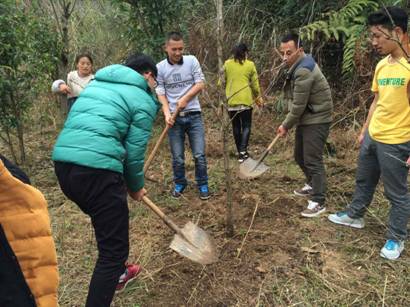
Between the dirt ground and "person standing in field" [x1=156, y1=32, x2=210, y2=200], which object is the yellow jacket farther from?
"person standing in field" [x1=156, y1=32, x2=210, y2=200]

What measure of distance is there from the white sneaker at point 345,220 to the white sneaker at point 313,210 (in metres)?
0.12

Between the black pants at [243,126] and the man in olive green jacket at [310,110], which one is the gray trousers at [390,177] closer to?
the man in olive green jacket at [310,110]

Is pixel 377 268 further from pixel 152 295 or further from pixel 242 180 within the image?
pixel 242 180

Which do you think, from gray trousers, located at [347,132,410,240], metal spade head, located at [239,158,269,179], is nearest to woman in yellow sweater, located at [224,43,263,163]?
metal spade head, located at [239,158,269,179]

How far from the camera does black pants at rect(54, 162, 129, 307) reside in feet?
7.36

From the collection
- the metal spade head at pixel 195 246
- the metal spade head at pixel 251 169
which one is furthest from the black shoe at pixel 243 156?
the metal spade head at pixel 195 246

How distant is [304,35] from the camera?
580cm

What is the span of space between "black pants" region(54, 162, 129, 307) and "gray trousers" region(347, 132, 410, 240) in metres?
1.78

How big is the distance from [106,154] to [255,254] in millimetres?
1440

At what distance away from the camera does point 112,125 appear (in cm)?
225

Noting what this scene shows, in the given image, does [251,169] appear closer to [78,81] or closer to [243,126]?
[243,126]

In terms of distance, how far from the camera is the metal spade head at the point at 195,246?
2.83 m

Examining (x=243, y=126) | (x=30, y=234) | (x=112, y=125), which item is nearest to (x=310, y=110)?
(x=243, y=126)

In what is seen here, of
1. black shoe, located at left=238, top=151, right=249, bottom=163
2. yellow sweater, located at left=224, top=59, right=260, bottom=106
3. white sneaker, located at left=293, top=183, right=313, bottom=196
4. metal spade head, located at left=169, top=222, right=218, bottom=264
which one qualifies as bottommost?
black shoe, located at left=238, top=151, right=249, bottom=163
